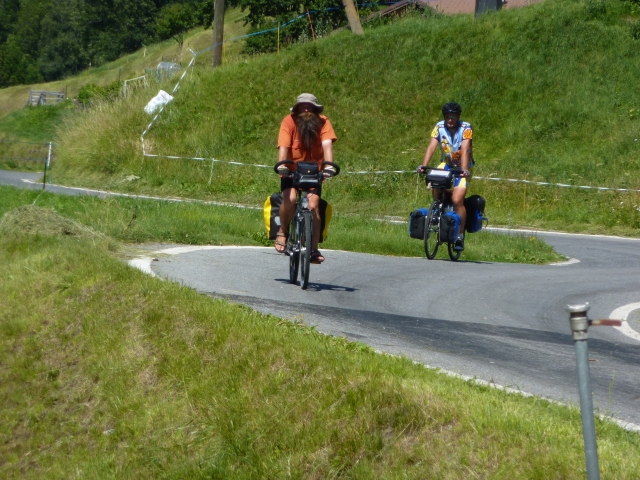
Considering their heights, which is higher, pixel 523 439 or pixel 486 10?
pixel 486 10

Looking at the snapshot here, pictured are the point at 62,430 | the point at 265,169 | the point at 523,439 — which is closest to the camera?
the point at 523,439

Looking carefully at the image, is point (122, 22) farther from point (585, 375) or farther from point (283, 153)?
point (585, 375)

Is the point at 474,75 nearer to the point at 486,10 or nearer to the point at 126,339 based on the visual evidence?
the point at 486,10

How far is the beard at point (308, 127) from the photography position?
9.78 meters

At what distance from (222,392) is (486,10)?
35.1 m

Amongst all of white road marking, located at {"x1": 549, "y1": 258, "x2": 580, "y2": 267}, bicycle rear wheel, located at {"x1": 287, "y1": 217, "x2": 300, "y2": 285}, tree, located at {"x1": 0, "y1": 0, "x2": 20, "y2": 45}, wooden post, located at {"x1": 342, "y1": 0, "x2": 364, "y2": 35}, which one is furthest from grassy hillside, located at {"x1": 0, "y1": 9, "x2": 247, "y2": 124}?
bicycle rear wheel, located at {"x1": 287, "y1": 217, "x2": 300, "y2": 285}

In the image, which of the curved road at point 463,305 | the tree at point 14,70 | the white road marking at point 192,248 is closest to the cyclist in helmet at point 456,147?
the curved road at point 463,305

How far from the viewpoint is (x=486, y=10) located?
38656 millimetres

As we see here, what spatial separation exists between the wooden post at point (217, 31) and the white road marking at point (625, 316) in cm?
2925

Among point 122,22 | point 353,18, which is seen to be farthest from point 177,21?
point 353,18

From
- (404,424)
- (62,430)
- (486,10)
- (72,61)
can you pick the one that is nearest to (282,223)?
(62,430)

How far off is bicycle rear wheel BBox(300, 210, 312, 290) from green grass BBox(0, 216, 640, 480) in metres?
1.83

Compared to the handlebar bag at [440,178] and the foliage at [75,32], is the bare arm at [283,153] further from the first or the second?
the foliage at [75,32]

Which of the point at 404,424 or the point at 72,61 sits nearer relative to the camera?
the point at 404,424
